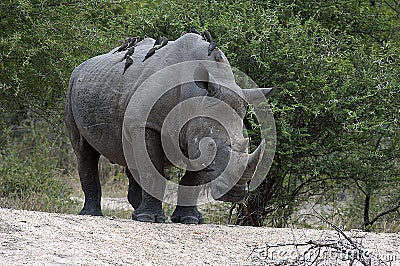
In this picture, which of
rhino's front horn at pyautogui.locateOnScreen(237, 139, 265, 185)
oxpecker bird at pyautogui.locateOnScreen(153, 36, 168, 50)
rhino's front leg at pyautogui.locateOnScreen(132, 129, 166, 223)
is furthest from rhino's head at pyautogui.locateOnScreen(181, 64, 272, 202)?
oxpecker bird at pyautogui.locateOnScreen(153, 36, 168, 50)

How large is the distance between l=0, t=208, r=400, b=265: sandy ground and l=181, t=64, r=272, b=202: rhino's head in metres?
0.45

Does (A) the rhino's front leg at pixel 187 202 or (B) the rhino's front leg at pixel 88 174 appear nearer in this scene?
(A) the rhino's front leg at pixel 187 202

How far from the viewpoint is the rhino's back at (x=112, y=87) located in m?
6.77

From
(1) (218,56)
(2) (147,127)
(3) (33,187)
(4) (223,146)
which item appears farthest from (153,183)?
(3) (33,187)

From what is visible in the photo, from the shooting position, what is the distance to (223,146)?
602cm

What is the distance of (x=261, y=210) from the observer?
9.06m

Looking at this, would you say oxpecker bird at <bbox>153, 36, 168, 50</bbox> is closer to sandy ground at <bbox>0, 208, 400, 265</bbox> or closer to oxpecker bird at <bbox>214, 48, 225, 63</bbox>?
oxpecker bird at <bbox>214, 48, 225, 63</bbox>

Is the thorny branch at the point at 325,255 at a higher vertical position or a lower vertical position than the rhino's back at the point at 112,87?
lower

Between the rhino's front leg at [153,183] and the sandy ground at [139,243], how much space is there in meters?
0.27

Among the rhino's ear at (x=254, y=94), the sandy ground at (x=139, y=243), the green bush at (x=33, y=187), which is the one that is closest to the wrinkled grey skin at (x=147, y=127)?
the rhino's ear at (x=254, y=94)

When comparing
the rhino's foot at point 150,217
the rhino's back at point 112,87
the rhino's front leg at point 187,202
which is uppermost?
the rhino's back at point 112,87

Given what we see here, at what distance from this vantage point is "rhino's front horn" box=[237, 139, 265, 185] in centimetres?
584

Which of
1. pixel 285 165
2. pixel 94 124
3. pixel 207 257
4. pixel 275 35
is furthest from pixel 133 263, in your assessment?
pixel 275 35

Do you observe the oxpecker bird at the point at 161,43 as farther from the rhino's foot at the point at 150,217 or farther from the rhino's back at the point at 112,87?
the rhino's foot at the point at 150,217
